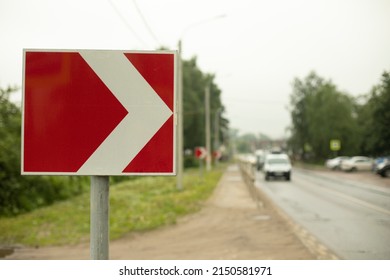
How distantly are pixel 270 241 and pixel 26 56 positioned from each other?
685cm

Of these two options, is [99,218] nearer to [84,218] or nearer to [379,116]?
[379,116]

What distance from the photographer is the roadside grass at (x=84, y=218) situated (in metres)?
9.14

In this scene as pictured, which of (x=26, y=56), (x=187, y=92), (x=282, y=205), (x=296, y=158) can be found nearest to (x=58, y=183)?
(x=282, y=205)

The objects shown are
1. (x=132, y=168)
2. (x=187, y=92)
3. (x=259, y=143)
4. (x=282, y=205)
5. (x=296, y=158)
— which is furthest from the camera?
(x=259, y=143)

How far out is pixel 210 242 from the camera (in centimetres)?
781

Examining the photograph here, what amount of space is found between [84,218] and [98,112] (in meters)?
10.3

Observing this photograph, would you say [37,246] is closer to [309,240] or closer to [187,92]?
[309,240]

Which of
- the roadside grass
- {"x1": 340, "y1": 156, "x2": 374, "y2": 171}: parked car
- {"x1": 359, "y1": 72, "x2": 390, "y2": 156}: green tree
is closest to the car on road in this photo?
the roadside grass

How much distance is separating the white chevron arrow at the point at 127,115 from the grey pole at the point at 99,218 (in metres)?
0.05

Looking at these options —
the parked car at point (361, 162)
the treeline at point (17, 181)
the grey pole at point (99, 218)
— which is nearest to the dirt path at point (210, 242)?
the treeline at point (17, 181)

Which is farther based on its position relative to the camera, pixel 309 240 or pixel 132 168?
pixel 309 240

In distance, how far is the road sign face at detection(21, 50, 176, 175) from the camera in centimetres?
168

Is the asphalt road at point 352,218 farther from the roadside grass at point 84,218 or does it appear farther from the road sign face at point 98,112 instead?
the roadside grass at point 84,218

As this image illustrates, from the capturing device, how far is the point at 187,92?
161ft
